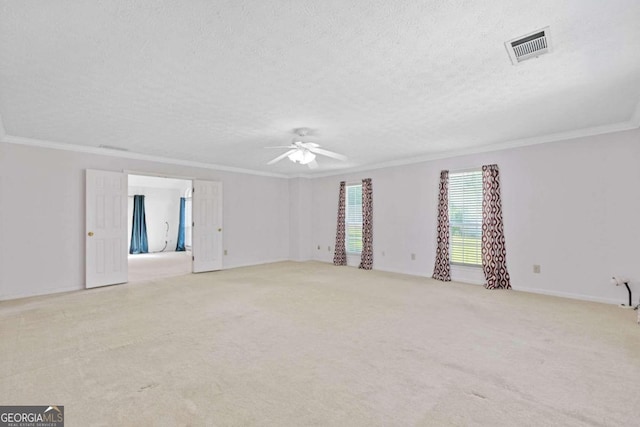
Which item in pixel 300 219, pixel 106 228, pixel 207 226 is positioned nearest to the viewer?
pixel 106 228

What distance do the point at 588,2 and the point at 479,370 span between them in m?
2.57

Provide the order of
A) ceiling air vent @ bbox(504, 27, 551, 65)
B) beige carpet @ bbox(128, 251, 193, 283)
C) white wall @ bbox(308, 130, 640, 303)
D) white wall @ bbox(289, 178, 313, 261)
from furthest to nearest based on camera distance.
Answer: white wall @ bbox(289, 178, 313, 261)
beige carpet @ bbox(128, 251, 193, 283)
white wall @ bbox(308, 130, 640, 303)
ceiling air vent @ bbox(504, 27, 551, 65)

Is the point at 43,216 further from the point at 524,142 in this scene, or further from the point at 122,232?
the point at 524,142

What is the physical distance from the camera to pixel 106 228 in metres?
5.47

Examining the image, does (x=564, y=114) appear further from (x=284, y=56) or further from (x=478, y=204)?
(x=284, y=56)

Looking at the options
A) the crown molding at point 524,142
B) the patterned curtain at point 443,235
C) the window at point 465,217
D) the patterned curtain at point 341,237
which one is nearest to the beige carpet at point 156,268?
the patterned curtain at point 341,237

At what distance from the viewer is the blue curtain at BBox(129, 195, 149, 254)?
10.4m

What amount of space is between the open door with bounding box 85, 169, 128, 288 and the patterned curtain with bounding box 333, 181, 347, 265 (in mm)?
4563

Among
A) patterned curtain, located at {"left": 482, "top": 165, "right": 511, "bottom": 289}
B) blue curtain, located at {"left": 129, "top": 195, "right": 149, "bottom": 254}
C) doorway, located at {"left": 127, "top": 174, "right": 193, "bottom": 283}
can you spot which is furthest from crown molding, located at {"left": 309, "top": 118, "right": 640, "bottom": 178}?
blue curtain, located at {"left": 129, "top": 195, "right": 149, "bottom": 254}

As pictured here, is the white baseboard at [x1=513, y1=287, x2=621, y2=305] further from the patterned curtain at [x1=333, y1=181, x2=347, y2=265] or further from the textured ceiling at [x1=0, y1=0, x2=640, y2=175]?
the patterned curtain at [x1=333, y1=181, x2=347, y2=265]

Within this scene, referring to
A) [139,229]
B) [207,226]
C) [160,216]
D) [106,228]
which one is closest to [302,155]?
[207,226]

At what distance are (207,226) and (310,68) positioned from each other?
17.0 ft

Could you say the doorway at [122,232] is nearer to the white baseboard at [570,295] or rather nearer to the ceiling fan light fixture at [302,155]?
the ceiling fan light fixture at [302,155]

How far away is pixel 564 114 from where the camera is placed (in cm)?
383
